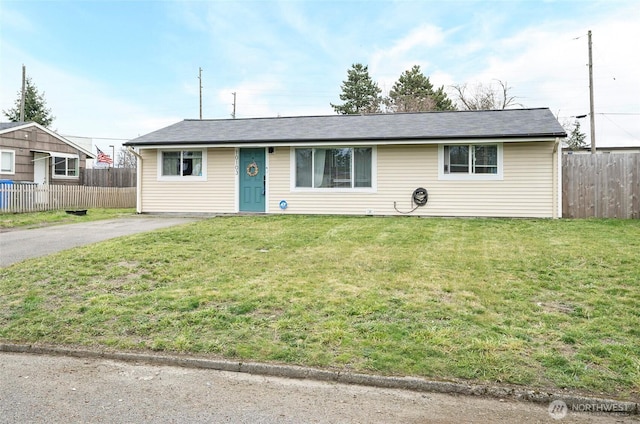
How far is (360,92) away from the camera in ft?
143

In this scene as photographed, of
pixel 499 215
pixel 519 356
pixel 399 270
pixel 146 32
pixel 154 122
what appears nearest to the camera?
pixel 519 356

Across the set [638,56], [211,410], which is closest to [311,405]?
[211,410]

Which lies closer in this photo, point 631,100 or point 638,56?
point 638,56

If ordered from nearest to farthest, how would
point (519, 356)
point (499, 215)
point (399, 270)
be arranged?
point (519, 356) < point (399, 270) < point (499, 215)

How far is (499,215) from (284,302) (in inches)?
399

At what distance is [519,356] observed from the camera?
12.5 feet

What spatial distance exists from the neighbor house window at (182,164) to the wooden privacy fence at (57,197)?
5343mm

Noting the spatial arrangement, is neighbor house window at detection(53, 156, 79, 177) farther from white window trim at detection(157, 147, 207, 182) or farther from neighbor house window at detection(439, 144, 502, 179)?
neighbor house window at detection(439, 144, 502, 179)

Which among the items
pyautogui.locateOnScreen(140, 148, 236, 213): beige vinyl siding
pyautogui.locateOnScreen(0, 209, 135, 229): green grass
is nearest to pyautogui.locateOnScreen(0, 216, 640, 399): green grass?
pyautogui.locateOnScreen(0, 209, 135, 229): green grass

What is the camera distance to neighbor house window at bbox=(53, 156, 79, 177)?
23.8 m

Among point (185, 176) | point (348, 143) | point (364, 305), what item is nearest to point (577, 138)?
point (348, 143)

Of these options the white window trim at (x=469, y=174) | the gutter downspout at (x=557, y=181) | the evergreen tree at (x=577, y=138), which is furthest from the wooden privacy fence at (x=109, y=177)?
the evergreen tree at (x=577, y=138)

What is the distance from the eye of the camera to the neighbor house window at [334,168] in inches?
568

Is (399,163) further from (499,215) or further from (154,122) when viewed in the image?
(154,122)
